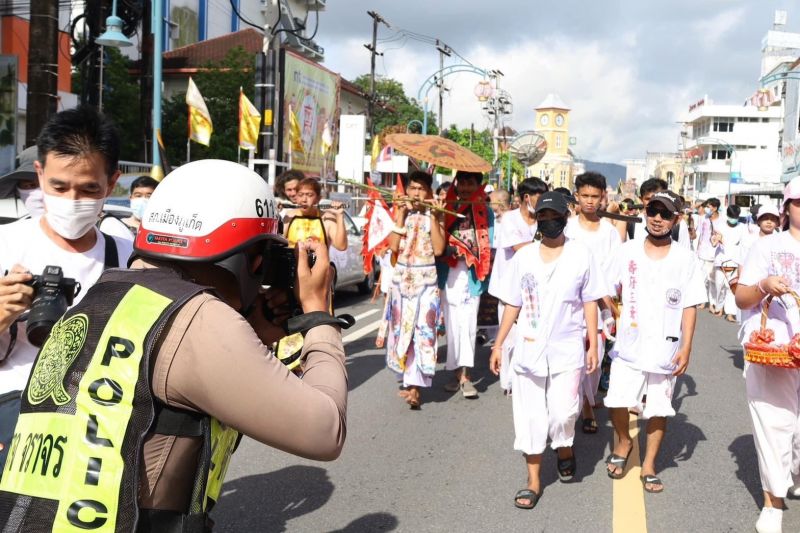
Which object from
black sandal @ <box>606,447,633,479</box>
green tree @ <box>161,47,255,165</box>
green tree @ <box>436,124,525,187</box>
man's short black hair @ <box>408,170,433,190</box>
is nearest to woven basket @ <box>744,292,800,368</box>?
black sandal @ <box>606,447,633,479</box>

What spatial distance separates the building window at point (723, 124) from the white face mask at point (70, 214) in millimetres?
107908

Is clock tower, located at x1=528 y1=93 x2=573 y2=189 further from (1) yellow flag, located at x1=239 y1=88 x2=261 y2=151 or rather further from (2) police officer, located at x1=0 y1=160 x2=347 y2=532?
(2) police officer, located at x1=0 y1=160 x2=347 y2=532

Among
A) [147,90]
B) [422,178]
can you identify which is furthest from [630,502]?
[147,90]

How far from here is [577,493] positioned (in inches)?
194

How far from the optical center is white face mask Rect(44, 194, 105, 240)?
8.98 feet

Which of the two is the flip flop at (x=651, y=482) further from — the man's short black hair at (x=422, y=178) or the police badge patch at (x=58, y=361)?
the police badge patch at (x=58, y=361)

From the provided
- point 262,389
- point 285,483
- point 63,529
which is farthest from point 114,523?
point 285,483

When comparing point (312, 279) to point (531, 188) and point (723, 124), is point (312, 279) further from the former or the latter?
point (723, 124)

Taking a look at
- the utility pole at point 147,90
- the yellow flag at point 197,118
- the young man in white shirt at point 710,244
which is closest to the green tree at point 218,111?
the utility pole at point 147,90

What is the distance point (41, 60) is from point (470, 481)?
30.6 ft

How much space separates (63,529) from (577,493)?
383cm

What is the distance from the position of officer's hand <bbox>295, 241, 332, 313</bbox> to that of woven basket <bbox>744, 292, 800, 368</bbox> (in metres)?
3.00

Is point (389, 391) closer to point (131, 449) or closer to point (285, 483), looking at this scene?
point (285, 483)

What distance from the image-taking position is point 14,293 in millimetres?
2307
